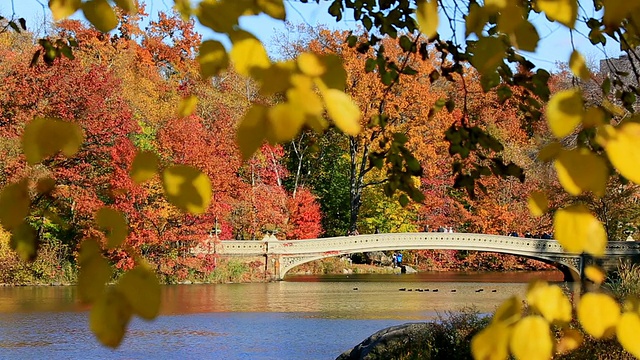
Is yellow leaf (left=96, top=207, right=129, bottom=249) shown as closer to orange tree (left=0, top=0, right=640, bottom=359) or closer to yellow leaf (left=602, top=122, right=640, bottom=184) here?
orange tree (left=0, top=0, right=640, bottom=359)

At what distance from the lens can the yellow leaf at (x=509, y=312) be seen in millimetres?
1058

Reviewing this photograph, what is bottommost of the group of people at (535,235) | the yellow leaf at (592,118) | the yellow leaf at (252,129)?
the yellow leaf at (252,129)

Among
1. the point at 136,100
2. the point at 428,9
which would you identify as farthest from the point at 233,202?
the point at 428,9

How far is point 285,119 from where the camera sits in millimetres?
981

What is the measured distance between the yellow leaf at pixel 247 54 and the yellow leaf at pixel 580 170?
337 mm

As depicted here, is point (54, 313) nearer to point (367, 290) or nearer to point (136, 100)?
point (367, 290)

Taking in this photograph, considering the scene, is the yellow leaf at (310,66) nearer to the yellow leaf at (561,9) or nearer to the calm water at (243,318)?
the yellow leaf at (561,9)

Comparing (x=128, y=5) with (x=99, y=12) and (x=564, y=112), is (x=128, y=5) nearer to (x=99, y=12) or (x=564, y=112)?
(x=99, y=12)

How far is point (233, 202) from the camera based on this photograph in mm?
29938

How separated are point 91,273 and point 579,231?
Result: 1.98ft

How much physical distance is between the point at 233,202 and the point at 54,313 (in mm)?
12568

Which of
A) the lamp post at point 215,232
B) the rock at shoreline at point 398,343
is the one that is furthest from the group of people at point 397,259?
the rock at shoreline at point 398,343

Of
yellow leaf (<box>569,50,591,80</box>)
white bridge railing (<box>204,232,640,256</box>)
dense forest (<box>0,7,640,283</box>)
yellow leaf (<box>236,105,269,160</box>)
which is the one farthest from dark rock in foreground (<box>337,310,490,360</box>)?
white bridge railing (<box>204,232,640,256</box>)

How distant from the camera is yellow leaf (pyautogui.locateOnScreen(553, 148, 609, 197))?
3.34 feet
